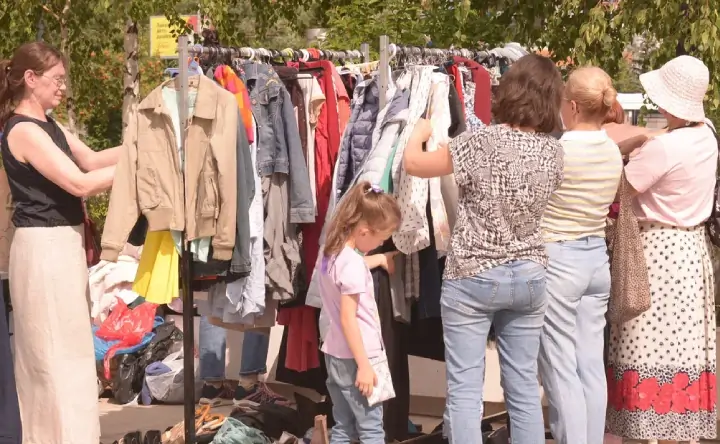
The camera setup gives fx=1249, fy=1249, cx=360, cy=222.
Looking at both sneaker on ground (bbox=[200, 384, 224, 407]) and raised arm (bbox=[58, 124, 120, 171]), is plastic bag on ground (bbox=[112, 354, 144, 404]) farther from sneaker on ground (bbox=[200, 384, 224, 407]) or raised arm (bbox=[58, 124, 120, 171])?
raised arm (bbox=[58, 124, 120, 171])

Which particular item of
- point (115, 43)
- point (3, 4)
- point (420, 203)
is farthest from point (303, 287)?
point (115, 43)

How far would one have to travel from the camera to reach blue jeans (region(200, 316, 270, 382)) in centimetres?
700

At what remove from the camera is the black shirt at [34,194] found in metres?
4.80

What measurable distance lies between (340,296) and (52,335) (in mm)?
1189

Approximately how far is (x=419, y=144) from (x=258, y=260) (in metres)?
1.05

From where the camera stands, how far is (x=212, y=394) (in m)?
7.08

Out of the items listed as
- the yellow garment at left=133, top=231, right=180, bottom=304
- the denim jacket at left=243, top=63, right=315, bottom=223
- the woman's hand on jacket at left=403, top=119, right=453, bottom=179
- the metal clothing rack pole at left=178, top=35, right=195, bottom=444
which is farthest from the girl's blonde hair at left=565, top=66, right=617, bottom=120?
the yellow garment at left=133, top=231, right=180, bottom=304

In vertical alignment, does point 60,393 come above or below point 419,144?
below

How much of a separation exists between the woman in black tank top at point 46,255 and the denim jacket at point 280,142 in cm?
68

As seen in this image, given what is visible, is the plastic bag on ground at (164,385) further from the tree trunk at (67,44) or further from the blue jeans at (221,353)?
the tree trunk at (67,44)

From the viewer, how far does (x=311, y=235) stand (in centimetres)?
548

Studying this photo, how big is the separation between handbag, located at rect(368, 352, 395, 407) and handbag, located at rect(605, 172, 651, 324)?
109 centimetres

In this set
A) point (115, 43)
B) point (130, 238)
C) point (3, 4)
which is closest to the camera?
point (130, 238)

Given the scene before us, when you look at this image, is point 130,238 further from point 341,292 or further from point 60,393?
point 341,292
